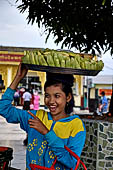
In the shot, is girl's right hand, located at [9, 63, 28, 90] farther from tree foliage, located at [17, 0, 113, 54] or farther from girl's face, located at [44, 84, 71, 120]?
tree foliage, located at [17, 0, 113, 54]

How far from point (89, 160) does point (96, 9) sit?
9.21ft

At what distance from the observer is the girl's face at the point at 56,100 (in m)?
2.36

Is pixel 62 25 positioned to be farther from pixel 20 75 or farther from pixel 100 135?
pixel 20 75

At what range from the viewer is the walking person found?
2.13 meters

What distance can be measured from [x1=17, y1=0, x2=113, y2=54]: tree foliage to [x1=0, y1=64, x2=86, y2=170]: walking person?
429 cm

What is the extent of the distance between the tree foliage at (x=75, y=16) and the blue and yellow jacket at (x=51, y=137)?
4320 millimetres

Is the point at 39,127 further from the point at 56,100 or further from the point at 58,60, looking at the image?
the point at 58,60

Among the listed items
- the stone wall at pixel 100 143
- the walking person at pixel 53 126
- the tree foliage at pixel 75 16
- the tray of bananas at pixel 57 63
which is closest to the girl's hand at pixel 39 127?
the walking person at pixel 53 126

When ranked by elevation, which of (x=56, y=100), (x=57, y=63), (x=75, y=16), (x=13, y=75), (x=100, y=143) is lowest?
(x=100, y=143)

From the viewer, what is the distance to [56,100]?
236 cm

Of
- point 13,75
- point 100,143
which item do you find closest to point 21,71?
point 100,143

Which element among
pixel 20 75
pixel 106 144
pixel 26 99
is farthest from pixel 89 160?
pixel 26 99

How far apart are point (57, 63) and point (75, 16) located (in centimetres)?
439

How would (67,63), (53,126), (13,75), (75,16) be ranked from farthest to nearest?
(13,75) → (75,16) → (67,63) → (53,126)
